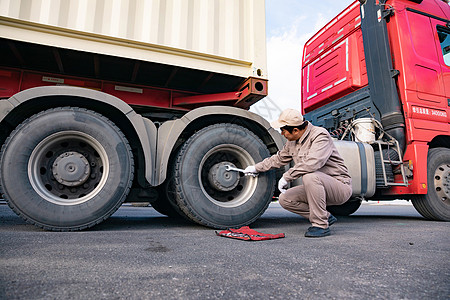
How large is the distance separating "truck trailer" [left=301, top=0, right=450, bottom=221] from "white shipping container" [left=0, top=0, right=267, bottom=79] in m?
1.62

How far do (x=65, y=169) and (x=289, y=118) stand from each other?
76.1 inches

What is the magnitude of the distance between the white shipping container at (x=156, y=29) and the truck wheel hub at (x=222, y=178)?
3.02 feet

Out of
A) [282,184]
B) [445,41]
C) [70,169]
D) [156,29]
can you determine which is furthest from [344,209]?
[70,169]

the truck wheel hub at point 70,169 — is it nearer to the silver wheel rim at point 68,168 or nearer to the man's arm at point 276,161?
the silver wheel rim at point 68,168

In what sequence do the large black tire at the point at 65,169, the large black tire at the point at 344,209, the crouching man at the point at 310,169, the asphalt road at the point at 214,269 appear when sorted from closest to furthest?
the asphalt road at the point at 214,269 < the large black tire at the point at 65,169 < the crouching man at the point at 310,169 < the large black tire at the point at 344,209

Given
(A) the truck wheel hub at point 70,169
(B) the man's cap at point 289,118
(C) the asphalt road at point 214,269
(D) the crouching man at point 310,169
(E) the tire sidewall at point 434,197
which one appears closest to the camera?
(C) the asphalt road at point 214,269

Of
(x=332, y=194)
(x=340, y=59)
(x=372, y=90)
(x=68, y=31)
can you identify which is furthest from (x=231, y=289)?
(x=340, y=59)

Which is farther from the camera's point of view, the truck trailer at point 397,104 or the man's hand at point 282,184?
the truck trailer at point 397,104

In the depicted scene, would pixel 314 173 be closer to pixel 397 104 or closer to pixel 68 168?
pixel 397 104

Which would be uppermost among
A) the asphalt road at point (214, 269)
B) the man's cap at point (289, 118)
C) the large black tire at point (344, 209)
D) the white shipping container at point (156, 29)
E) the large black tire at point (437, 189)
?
the white shipping container at point (156, 29)

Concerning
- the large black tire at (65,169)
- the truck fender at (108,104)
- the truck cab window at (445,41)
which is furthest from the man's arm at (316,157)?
the truck cab window at (445,41)

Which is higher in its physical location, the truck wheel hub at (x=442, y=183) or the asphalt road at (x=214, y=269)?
the truck wheel hub at (x=442, y=183)

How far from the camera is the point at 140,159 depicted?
254 cm

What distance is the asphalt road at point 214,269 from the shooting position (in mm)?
973
